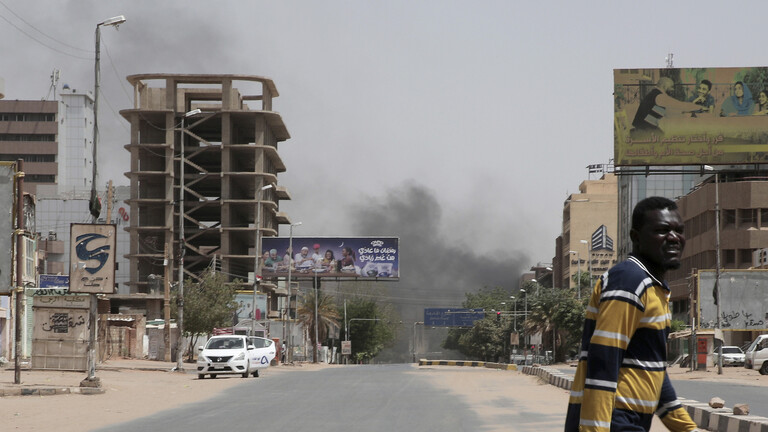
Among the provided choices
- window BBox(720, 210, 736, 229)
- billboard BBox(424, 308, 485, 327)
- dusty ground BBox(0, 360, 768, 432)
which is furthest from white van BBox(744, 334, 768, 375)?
billboard BBox(424, 308, 485, 327)

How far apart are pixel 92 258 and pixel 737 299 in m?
43.4

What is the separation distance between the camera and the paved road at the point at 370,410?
17.8 metres

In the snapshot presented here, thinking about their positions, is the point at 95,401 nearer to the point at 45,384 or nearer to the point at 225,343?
the point at 45,384

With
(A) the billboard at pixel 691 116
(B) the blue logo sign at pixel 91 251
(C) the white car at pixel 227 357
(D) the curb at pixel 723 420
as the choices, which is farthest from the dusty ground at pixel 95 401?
(A) the billboard at pixel 691 116

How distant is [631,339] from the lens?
463cm

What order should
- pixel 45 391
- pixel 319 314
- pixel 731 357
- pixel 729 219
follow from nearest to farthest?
pixel 45 391
pixel 731 357
pixel 729 219
pixel 319 314

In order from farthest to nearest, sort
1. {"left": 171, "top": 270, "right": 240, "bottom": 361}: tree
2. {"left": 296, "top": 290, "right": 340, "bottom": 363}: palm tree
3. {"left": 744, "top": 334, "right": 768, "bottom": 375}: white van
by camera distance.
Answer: {"left": 296, "top": 290, "right": 340, "bottom": 363}: palm tree, {"left": 171, "top": 270, "right": 240, "bottom": 361}: tree, {"left": 744, "top": 334, "right": 768, "bottom": 375}: white van

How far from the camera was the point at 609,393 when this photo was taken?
4.49m

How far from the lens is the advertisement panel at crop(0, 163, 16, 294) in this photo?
27.5 meters

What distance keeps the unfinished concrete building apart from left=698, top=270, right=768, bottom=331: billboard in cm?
5933

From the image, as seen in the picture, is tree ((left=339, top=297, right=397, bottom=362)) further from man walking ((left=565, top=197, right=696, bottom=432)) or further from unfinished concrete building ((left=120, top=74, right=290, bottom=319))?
man walking ((left=565, top=197, right=696, bottom=432))

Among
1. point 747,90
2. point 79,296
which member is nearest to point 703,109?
point 747,90

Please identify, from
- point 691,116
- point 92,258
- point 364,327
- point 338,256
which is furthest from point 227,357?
point 364,327

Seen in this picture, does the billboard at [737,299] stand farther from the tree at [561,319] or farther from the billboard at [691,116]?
the tree at [561,319]
